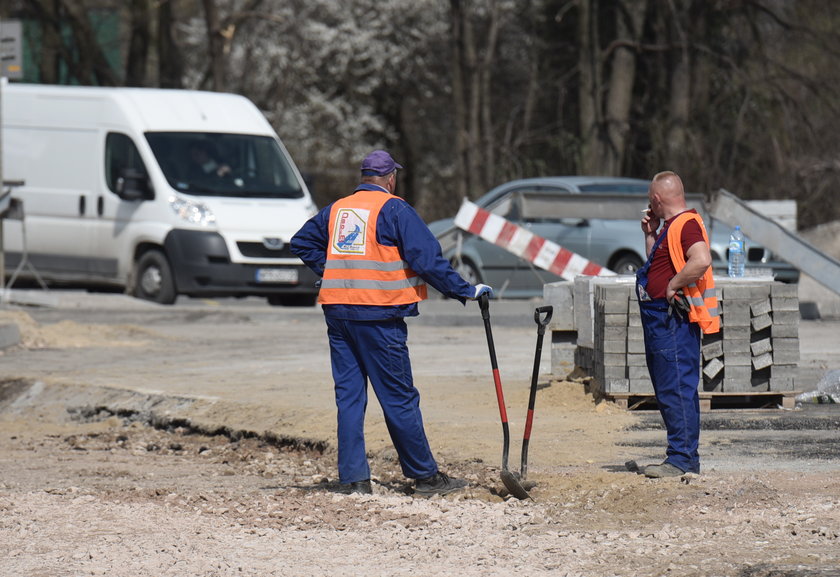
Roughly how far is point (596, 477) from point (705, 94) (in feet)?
63.6

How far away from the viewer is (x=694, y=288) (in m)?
7.78

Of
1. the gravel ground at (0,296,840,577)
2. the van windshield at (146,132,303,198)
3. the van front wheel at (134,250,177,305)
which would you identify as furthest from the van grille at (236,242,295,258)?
the gravel ground at (0,296,840,577)

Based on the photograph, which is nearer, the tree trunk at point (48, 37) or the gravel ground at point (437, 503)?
the gravel ground at point (437, 503)

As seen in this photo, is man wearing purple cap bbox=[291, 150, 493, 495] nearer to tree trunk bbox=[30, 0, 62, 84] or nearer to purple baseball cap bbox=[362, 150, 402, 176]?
purple baseball cap bbox=[362, 150, 402, 176]

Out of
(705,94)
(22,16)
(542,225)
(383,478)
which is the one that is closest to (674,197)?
(383,478)

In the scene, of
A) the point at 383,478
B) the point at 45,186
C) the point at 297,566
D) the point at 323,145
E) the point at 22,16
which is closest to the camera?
the point at 297,566

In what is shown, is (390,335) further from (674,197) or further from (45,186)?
(45,186)

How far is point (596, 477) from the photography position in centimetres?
783

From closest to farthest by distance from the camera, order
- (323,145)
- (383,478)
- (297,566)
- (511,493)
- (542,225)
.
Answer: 1. (297,566)
2. (511,493)
3. (383,478)
4. (542,225)
5. (323,145)

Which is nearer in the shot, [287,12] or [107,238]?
[107,238]

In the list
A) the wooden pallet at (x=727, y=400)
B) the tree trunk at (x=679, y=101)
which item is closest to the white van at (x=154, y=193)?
the tree trunk at (x=679, y=101)

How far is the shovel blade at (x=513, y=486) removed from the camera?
292 inches

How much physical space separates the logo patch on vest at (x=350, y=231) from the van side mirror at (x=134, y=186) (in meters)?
11.1

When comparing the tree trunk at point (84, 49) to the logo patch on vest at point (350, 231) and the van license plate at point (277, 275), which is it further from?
the logo patch on vest at point (350, 231)
